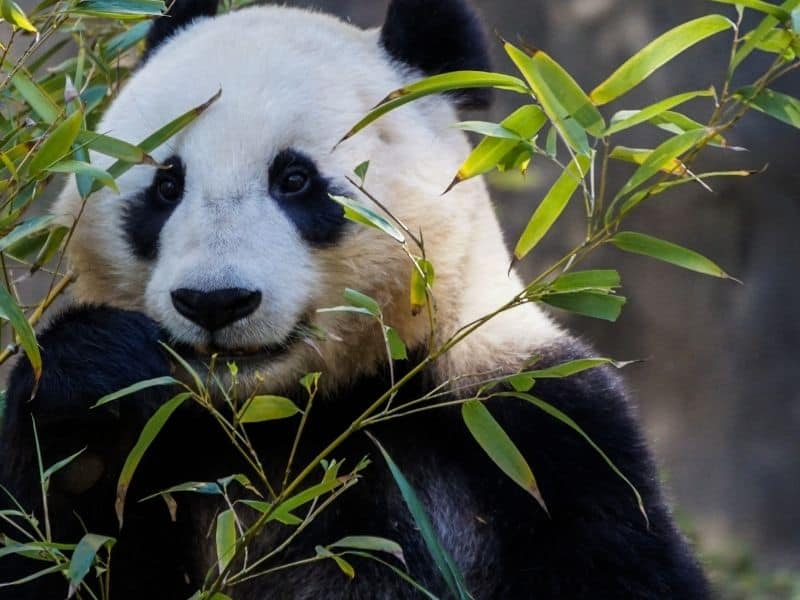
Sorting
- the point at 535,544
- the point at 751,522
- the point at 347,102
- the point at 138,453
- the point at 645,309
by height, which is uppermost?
the point at 347,102

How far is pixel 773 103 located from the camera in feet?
6.70

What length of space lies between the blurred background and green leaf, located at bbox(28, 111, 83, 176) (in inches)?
176

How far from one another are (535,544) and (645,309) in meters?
4.33

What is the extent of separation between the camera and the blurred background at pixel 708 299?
6441 millimetres

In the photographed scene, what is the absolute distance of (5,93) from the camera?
268 cm

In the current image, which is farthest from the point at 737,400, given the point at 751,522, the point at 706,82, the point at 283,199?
the point at 283,199

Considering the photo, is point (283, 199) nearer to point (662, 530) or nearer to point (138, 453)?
point (138, 453)

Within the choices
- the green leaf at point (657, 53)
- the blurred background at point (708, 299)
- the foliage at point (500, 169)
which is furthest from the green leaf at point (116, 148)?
the blurred background at point (708, 299)

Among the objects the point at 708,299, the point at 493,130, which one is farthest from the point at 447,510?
the point at 708,299

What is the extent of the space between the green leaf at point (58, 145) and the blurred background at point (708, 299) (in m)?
4.46

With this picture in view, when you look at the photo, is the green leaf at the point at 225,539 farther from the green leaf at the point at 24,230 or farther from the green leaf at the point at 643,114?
the green leaf at the point at 643,114

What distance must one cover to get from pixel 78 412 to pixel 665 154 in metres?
1.12

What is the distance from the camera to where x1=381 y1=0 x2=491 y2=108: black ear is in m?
2.82

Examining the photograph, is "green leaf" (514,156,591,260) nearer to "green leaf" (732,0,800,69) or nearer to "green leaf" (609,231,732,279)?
"green leaf" (609,231,732,279)
